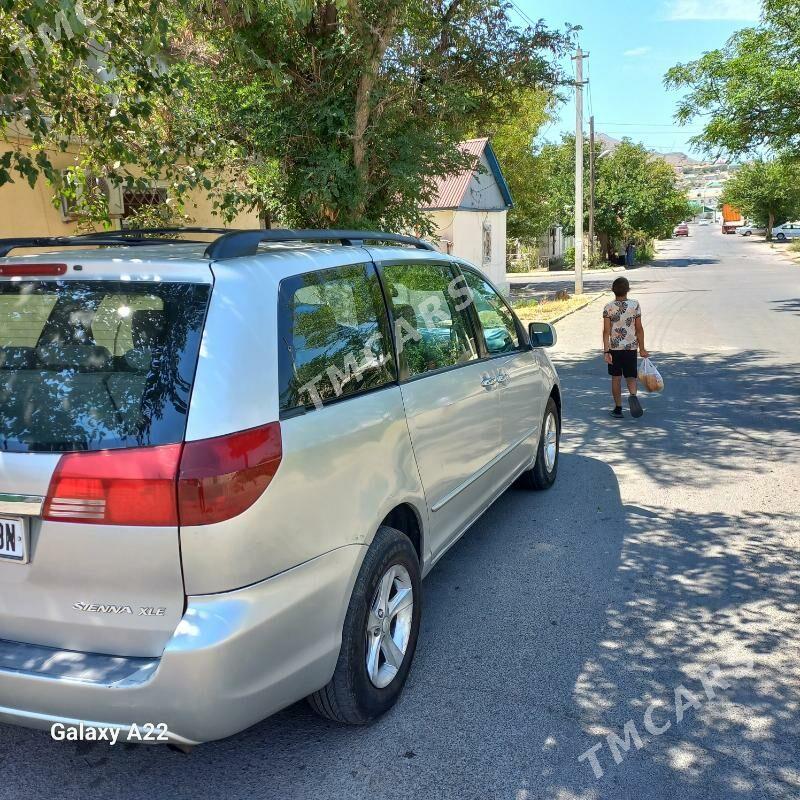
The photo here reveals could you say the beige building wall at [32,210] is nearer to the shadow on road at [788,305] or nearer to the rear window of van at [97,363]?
the rear window of van at [97,363]

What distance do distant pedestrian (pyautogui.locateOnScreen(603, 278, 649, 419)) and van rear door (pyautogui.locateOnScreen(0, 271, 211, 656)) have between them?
254 inches

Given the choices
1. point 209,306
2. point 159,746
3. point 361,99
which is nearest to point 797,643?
point 159,746

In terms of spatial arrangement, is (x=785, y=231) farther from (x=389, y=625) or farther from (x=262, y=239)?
(x=262, y=239)

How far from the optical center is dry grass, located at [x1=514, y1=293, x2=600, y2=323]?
19.0 meters

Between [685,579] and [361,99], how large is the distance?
5.49 meters

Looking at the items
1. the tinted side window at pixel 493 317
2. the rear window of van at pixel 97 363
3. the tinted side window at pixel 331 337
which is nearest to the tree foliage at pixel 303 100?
the tinted side window at pixel 493 317

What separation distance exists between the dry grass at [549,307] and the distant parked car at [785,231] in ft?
188

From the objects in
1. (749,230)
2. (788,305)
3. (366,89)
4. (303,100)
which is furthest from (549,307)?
(749,230)

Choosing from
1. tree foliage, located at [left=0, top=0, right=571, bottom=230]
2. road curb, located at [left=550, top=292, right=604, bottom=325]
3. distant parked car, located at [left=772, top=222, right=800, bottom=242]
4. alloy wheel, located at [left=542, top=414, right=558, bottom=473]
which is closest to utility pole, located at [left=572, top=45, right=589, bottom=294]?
road curb, located at [left=550, top=292, right=604, bottom=325]

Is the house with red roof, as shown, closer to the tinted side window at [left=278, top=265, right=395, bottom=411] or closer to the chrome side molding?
the tinted side window at [left=278, top=265, right=395, bottom=411]

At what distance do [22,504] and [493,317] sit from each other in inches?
130

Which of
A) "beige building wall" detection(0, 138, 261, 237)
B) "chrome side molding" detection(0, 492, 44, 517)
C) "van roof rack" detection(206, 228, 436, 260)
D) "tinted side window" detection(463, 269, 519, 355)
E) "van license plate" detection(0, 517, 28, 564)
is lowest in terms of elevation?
"van license plate" detection(0, 517, 28, 564)

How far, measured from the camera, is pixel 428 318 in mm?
3986

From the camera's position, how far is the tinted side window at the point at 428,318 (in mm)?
3613
